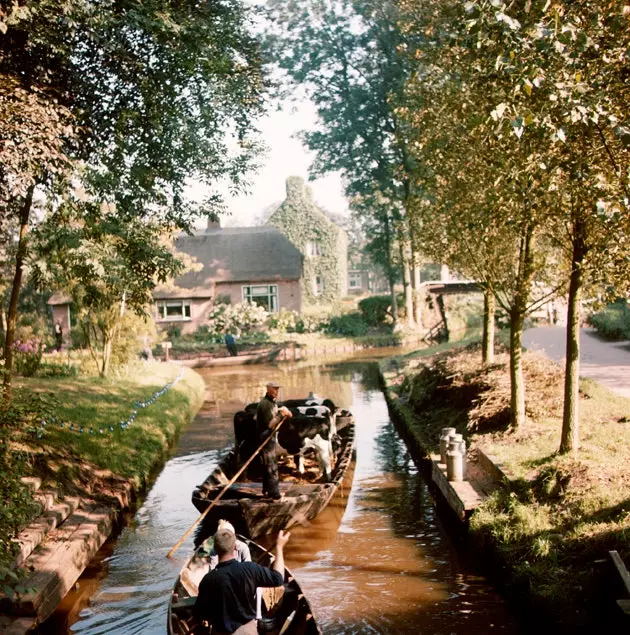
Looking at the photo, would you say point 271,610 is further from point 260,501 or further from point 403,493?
point 403,493

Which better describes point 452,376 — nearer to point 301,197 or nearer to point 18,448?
point 18,448

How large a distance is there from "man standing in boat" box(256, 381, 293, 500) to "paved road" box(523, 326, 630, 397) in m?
7.74

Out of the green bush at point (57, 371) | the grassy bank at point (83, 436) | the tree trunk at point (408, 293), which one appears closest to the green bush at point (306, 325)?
the tree trunk at point (408, 293)

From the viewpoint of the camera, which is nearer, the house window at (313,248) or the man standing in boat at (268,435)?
the man standing in boat at (268,435)

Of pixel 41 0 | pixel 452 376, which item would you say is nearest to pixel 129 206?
pixel 41 0

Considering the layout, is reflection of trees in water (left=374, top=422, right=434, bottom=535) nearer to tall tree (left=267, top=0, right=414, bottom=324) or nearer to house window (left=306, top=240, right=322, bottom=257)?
tall tree (left=267, top=0, right=414, bottom=324)

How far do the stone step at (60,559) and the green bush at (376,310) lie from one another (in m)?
38.5

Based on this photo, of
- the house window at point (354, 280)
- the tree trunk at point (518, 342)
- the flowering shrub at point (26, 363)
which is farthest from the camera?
the house window at point (354, 280)

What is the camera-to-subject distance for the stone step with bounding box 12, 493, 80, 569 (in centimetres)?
918

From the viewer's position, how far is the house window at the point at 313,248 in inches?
2280

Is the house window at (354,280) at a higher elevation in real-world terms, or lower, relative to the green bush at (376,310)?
higher

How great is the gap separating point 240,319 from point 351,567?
119ft

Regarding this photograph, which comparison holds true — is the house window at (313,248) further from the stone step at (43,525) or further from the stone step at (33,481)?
the stone step at (33,481)

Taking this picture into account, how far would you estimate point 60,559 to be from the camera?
9523 millimetres
